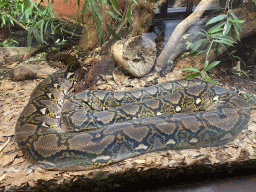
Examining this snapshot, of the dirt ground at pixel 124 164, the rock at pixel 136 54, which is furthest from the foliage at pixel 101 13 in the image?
the dirt ground at pixel 124 164

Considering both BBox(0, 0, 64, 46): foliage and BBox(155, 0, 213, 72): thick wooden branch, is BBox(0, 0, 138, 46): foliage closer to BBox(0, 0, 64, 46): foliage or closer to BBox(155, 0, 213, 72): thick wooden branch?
BBox(0, 0, 64, 46): foliage

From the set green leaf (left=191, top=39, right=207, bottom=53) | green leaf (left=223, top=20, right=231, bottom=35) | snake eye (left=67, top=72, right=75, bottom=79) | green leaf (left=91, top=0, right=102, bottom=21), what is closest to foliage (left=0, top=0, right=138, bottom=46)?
green leaf (left=91, top=0, right=102, bottom=21)

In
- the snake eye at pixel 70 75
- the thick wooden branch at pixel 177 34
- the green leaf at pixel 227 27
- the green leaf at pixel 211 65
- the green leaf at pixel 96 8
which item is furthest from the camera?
the snake eye at pixel 70 75

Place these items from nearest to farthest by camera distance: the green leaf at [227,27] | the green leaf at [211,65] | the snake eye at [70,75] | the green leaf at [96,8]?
1. the green leaf at [96,8]
2. the green leaf at [227,27]
3. the green leaf at [211,65]
4. the snake eye at [70,75]

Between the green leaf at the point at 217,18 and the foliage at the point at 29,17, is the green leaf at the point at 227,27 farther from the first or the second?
the foliage at the point at 29,17

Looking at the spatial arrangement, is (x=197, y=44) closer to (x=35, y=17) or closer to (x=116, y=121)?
(x=116, y=121)

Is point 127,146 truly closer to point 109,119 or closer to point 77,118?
point 109,119

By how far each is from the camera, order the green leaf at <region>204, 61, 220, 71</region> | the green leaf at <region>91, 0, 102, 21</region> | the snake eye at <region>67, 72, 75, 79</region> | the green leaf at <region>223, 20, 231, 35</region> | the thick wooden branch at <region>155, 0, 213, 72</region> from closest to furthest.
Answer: the green leaf at <region>91, 0, 102, 21</region>
the thick wooden branch at <region>155, 0, 213, 72</region>
the green leaf at <region>223, 20, 231, 35</region>
the green leaf at <region>204, 61, 220, 71</region>
the snake eye at <region>67, 72, 75, 79</region>
